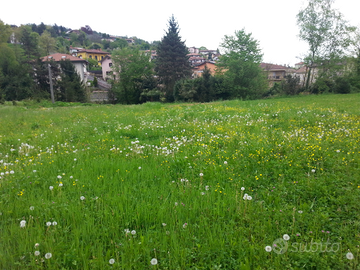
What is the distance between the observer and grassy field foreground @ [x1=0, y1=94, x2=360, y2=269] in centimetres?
230

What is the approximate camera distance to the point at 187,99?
2833 centimetres

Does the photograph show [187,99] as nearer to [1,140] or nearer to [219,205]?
[1,140]

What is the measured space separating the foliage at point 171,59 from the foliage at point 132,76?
2386 millimetres

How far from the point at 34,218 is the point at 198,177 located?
2698 millimetres

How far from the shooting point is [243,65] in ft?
95.1

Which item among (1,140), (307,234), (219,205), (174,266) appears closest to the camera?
(174,266)

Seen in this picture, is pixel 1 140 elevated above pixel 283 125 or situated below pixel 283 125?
below

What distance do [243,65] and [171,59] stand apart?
12052 mm

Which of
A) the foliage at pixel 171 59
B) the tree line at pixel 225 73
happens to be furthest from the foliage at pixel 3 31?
the foliage at pixel 171 59

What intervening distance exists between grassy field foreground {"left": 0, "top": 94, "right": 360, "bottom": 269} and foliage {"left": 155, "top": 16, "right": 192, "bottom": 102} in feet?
101

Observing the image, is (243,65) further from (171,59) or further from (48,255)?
(48,255)

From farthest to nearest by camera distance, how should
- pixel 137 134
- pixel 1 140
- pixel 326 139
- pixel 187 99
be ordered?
pixel 187 99, pixel 137 134, pixel 1 140, pixel 326 139

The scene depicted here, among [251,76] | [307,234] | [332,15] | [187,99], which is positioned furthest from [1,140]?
[332,15]

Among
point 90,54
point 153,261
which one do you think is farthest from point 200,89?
point 90,54
